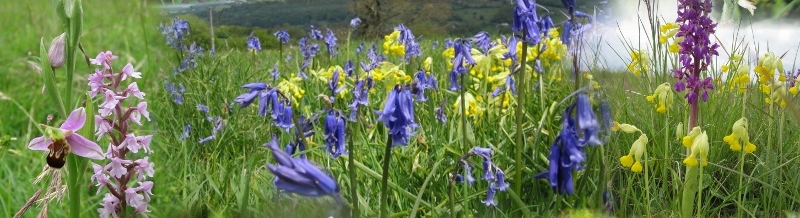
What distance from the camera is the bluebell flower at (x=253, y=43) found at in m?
1.39

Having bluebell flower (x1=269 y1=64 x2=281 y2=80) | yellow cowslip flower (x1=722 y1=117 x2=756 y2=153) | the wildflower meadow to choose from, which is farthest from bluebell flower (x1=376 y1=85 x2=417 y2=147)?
bluebell flower (x1=269 y1=64 x2=281 y2=80)

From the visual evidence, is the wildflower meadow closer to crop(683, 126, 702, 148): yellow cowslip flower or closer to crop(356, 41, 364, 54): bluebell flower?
crop(683, 126, 702, 148): yellow cowslip flower

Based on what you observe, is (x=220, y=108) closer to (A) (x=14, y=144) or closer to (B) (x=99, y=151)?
(A) (x=14, y=144)

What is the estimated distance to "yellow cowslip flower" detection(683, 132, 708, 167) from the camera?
700 mm

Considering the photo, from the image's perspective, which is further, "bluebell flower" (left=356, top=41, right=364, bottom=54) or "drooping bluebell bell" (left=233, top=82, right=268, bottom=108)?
"bluebell flower" (left=356, top=41, right=364, bottom=54)

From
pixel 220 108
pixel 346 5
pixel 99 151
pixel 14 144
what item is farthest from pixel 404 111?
pixel 14 144

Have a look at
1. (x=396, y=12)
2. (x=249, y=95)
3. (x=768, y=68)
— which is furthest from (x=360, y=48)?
(x=768, y=68)

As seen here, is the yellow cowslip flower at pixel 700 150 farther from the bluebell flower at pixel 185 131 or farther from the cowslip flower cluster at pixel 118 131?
the bluebell flower at pixel 185 131

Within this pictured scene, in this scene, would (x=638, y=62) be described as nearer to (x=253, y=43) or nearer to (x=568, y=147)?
(x=568, y=147)

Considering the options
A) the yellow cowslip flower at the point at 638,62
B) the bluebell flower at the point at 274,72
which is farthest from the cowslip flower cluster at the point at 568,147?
the bluebell flower at the point at 274,72

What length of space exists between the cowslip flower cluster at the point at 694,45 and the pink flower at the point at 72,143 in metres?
Result: 0.58

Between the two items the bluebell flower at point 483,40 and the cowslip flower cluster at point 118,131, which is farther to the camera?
the bluebell flower at point 483,40

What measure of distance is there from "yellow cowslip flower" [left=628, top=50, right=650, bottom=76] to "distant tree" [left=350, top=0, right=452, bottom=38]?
379 millimetres

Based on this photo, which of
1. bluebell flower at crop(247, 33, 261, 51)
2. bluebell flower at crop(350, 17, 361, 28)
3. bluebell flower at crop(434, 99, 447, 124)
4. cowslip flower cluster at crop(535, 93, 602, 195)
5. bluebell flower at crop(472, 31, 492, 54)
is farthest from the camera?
bluebell flower at crop(247, 33, 261, 51)
